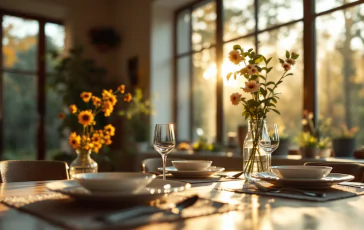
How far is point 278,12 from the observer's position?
4258 millimetres

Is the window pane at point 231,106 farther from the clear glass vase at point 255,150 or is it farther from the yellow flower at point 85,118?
the clear glass vase at point 255,150

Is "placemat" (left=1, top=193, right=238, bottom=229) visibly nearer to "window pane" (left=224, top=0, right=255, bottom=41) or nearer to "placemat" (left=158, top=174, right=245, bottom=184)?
"placemat" (left=158, top=174, right=245, bottom=184)

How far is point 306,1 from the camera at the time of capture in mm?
3922

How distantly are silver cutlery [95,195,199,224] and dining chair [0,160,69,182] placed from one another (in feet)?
4.08

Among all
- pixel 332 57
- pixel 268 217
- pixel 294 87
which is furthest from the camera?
pixel 294 87

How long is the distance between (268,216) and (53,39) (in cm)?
546

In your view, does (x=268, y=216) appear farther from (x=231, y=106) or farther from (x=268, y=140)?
(x=231, y=106)

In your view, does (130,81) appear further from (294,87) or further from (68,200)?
(68,200)

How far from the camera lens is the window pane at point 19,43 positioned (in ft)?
18.1

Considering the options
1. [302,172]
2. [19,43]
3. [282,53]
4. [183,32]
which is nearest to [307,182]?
[302,172]

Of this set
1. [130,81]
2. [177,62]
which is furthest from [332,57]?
[130,81]

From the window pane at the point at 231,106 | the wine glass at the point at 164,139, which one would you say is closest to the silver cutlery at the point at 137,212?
the wine glass at the point at 164,139

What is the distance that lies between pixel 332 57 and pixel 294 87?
1.58 feet

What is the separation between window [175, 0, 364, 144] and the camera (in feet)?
11.7
